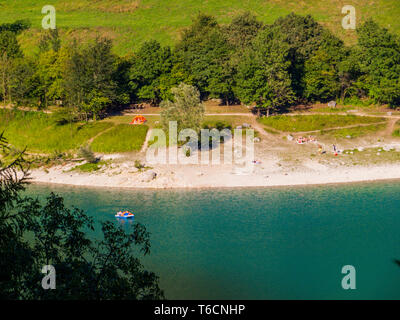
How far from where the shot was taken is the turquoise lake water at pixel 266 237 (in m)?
47.0

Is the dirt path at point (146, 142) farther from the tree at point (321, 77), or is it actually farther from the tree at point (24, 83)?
the tree at point (321, 77)

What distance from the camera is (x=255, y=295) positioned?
149ft

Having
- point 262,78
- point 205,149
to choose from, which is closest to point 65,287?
point 205,149

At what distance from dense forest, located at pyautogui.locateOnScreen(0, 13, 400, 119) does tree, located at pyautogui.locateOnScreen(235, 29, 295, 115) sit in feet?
0.68

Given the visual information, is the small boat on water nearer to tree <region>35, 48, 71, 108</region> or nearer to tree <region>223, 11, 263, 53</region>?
tree <region>35, 48, 71, 108</region>

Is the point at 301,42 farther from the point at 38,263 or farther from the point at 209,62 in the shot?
the point at 38,263

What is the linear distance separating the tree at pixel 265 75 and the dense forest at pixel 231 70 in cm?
21

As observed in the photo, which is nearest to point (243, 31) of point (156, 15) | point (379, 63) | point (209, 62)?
point (209, 62)

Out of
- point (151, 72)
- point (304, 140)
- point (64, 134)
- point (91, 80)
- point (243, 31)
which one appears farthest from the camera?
point (243, 31)

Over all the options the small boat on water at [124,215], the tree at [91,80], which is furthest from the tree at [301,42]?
the small boat on water at [124,215]

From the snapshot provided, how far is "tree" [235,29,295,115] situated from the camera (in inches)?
3841

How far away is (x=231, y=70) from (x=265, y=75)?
9.80 metres

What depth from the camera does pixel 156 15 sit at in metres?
166
